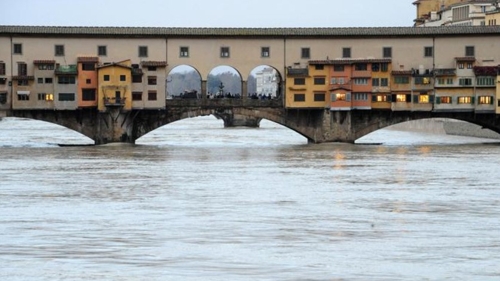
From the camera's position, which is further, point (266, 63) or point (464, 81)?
point (266, 63)

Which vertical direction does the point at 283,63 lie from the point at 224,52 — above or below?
below

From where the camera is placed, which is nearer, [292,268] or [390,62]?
[292,268]

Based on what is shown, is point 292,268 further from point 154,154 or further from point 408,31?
point 408,31

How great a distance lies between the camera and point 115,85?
201ft

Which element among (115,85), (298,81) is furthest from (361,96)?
(115,85)

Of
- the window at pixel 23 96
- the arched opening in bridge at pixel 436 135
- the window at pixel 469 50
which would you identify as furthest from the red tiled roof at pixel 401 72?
the window at pixel 23 96

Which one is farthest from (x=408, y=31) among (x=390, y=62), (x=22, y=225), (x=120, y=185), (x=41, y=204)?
(x=22, y=225)

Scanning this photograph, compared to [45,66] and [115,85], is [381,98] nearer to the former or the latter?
[115,85]

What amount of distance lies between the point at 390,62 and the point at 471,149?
28.7ft

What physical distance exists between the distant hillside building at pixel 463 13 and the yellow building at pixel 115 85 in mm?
40945

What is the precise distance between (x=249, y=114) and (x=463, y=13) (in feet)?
148

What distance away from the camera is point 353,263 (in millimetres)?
19453

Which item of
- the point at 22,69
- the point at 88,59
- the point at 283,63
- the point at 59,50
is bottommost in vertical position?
the point at 22,69

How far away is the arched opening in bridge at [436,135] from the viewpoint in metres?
67.1
